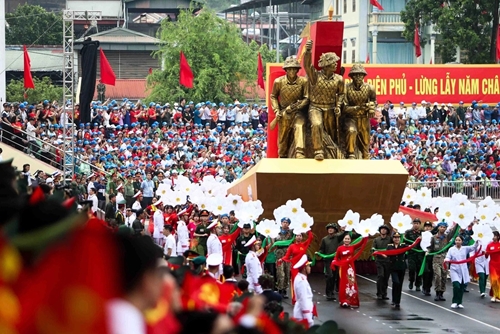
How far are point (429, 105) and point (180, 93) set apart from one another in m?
16.3

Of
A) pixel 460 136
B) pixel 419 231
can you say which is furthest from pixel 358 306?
pixel 460 136

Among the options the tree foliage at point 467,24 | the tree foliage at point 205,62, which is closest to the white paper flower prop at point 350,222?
the tree foliage at point 467,24

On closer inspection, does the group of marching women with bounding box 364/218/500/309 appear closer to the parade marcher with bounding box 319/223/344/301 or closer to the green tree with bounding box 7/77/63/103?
the parade marcher with bounding box 319/223/344/301

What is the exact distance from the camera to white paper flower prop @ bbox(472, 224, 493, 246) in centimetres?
2034

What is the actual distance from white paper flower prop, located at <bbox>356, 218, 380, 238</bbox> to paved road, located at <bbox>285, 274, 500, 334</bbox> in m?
1.15

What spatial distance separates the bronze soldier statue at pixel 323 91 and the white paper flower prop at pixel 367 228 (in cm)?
353

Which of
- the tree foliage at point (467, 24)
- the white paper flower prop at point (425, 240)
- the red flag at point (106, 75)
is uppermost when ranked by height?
the tree foliage at point (467, 24)

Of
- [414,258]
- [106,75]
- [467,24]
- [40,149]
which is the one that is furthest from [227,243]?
[467,24]

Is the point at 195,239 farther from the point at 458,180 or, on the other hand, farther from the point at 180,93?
the point at 180,93

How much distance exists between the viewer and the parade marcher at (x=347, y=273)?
18984 millimetres

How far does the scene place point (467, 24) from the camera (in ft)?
173

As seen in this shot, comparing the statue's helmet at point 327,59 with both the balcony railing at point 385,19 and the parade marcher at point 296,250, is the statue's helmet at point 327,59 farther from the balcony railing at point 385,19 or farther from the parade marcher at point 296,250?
the balcony railing at point 385,19

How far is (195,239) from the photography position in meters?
21.4

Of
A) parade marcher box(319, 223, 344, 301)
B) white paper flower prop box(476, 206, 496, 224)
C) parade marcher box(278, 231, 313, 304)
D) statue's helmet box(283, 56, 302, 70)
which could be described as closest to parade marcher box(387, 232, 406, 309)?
parade marcher box(319, 223, 344, 301)
